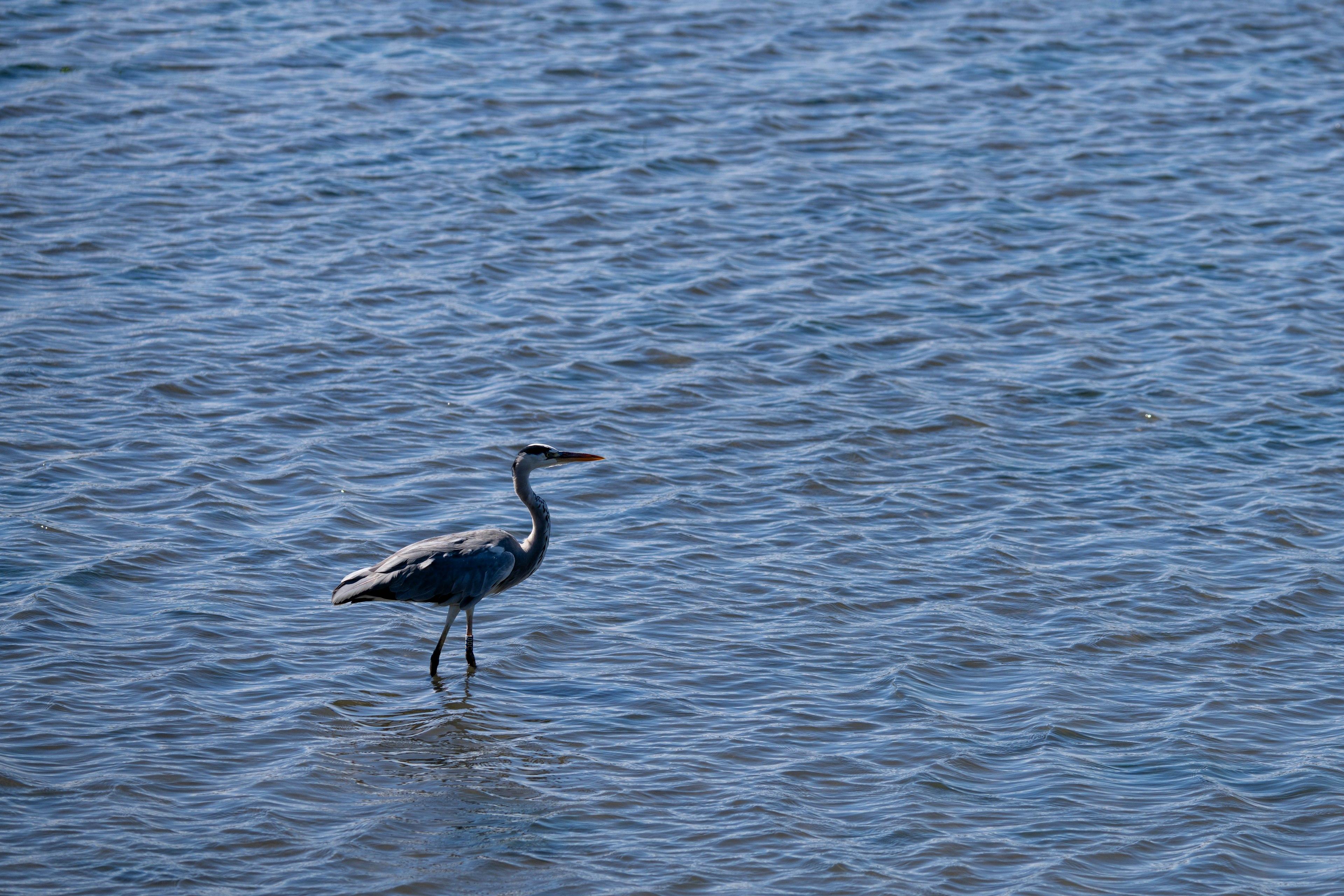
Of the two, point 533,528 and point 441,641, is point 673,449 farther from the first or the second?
point 441,641

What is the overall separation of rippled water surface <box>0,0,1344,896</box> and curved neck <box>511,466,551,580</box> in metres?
0.42

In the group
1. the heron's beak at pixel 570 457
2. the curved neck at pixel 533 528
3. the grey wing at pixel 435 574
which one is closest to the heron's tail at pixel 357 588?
the grey wing at pixel 435 574

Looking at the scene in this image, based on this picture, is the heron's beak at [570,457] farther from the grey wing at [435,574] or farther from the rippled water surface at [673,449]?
the rippled water surface at [673,449]

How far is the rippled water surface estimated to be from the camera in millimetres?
7289

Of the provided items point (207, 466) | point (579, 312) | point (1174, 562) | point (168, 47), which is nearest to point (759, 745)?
point (1174, 562)

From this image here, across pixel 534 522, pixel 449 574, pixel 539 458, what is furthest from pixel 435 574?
pixel 539 458

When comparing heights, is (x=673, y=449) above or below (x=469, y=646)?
above

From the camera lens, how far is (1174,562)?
9.73 metres

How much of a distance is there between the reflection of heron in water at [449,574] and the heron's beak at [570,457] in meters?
0.03

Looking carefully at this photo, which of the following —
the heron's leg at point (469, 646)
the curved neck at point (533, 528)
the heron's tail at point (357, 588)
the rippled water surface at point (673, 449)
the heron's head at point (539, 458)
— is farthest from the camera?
the heron's head at point (539, 458)

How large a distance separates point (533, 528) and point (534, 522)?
0.94 ft

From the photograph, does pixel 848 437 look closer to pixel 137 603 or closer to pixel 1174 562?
pixel 1174 562

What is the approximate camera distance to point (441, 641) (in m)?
8.45

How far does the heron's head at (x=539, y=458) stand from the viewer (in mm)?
9133
